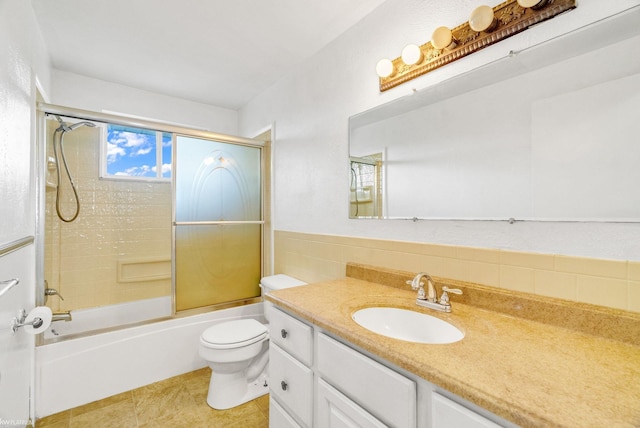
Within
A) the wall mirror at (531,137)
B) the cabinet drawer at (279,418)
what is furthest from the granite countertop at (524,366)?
the cabinet drawer at (279,418)

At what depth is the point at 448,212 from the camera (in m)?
1.28

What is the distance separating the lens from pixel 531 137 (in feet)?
3.39

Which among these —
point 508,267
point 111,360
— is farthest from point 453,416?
point 111,360

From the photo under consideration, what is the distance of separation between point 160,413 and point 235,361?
565 mm

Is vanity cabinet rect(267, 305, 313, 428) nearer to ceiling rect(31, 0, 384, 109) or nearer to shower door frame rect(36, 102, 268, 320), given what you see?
shower door frame rect(36, 102, 268, 320)

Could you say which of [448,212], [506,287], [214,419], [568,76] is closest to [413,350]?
[506,287]

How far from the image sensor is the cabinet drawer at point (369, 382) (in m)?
0.77

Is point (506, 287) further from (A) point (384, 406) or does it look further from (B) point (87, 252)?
(B) point (87, 252)

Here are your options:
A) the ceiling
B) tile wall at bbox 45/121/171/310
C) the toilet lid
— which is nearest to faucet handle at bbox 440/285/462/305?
the toilet lid

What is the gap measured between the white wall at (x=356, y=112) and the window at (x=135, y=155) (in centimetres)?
100

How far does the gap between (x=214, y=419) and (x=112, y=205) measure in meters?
2.16

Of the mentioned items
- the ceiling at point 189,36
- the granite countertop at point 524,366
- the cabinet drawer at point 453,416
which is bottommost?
the cabinet drawer at point 453,416

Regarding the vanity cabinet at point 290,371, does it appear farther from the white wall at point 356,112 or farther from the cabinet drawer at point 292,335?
the white wall at point 356,112

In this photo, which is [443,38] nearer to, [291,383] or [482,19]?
[482,19]
